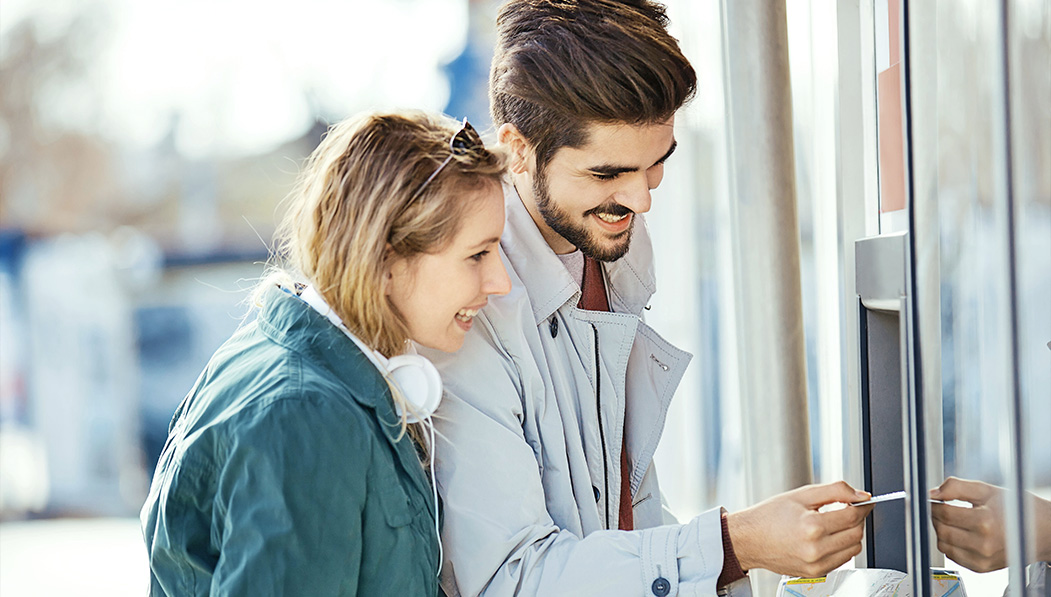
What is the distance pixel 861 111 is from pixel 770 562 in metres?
0.69

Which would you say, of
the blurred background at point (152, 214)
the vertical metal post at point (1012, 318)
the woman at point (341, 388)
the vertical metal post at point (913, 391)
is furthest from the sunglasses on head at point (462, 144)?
the blurred background at point (152, 214)

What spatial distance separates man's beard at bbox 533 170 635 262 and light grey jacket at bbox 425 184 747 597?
3 cm

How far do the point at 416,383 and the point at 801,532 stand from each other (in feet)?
1.60

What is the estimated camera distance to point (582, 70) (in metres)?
1.54

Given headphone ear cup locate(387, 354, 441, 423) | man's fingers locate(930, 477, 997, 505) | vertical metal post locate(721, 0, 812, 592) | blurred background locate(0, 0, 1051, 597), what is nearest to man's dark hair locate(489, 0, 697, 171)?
vertical metal post locate(721, 0, 812, 592)

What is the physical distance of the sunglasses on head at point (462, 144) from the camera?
1229 mm

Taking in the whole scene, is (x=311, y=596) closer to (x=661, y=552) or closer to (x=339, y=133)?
(x=661, y=552)

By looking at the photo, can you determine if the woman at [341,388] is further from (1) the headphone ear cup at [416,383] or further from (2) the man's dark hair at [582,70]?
(2) the man's dark hair at [582,70]

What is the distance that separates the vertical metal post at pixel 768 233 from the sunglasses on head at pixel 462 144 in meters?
0.72

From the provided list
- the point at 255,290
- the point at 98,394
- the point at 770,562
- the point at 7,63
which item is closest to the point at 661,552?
the point at 770,562

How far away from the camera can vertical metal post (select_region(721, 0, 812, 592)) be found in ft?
6.03

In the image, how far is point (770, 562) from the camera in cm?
122

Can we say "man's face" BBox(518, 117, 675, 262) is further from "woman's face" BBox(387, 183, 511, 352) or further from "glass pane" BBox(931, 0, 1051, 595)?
"glass pane" BBox(931, 0, 1051, 595)

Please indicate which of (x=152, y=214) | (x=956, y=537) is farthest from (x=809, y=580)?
(x=152, y=214)
